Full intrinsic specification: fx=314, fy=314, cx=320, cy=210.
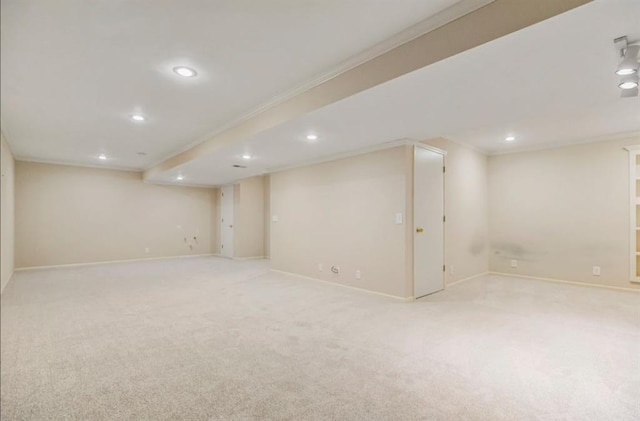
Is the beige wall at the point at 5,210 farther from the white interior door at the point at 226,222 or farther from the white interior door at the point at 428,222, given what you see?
the white interior door at the point at 428,222

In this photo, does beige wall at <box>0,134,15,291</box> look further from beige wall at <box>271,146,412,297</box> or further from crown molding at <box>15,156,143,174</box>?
beige wall at <box>271,146,412,297</box>

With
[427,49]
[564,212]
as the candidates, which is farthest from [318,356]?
[564,212]

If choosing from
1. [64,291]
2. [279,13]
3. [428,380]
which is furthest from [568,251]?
[64,291]

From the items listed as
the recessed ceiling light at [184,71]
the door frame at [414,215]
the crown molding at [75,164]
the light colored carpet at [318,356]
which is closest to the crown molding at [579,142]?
the door frame at [414,215]

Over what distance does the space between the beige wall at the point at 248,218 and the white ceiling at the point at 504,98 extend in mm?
3325

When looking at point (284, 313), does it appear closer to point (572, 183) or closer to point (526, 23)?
point (526, 23)

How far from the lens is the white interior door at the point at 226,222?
8.49 meters

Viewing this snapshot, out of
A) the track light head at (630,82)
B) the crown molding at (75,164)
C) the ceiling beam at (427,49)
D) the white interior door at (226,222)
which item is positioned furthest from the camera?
the white interior door at (226,222)

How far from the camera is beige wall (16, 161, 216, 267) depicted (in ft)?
20.9

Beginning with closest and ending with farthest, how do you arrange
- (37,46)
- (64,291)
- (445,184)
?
Result: 1. (37,46)
2. (64,291)
3. (445,184)

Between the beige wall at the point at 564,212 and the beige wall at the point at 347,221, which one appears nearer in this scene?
the beige wall at the point at 347,221

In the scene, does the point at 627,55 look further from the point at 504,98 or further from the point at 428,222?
the point at 428,222

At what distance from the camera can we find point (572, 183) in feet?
16.6

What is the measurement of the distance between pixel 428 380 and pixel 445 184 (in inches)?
134
